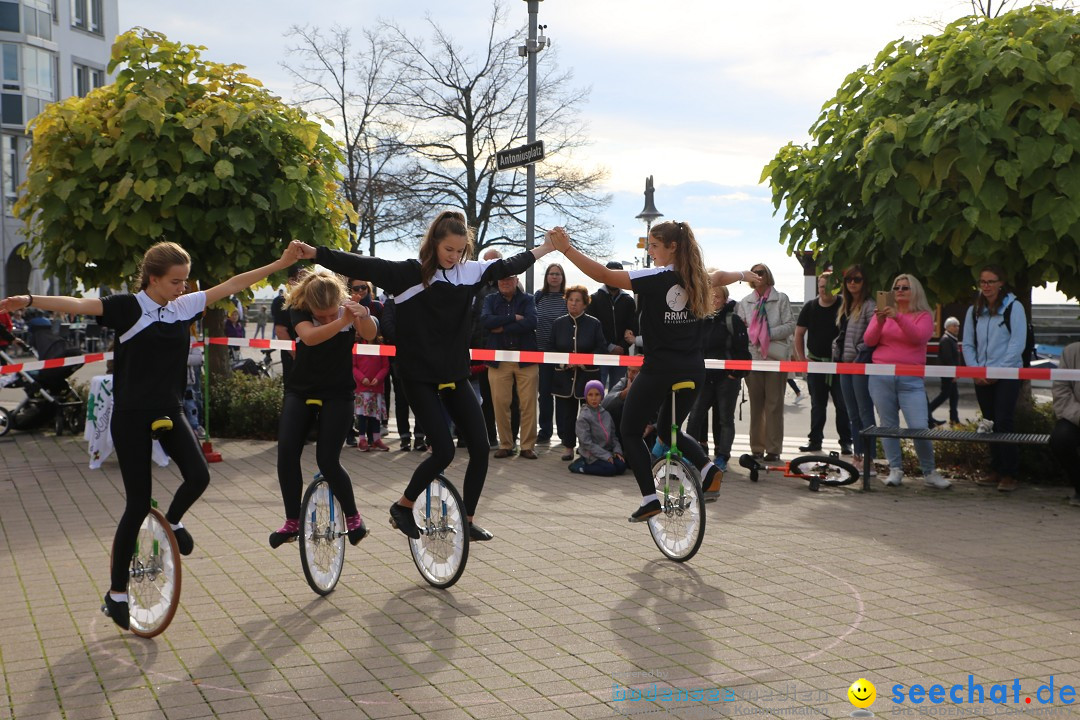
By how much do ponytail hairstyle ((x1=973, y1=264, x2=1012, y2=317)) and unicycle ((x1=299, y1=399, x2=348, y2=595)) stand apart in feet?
21.1

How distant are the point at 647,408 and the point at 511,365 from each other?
17.8 ft

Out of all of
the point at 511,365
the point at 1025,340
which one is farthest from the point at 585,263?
the point at 511,365

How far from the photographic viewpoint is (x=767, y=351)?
12.6 metres

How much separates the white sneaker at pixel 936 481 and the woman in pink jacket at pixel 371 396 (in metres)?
5.82

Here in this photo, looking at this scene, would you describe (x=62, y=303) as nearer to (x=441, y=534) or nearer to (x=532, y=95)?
(x=441, y=534)

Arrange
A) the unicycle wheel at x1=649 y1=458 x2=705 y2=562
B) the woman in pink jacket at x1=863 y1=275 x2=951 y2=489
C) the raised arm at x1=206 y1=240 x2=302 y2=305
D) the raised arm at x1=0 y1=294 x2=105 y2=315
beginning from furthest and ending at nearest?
the woman in pink jacket at x1=863 y1=275 x2=951 y2=489, the unicycle wheel at x1=649 y1=458 x2=705 y2=562, the raised arm at x1=206 y1=240 x2=302 y2=305, the raised arm at x1=0 y1=294 x2=105 y2=315

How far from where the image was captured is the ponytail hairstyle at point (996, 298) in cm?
1023

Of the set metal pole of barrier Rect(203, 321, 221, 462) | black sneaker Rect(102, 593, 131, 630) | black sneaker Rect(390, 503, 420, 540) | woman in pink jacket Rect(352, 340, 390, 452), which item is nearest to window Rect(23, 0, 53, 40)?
metal pole of barrier Rect(203, 321, 221, 462)

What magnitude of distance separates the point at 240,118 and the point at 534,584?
8442 mm

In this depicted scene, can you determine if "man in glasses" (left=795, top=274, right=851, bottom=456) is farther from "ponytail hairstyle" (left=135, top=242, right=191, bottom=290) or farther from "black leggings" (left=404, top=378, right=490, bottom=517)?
"ponytail hairstyle" (left=135, top=242, right=191, bottom=290)

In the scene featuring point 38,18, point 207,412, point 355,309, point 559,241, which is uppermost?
point 38,18

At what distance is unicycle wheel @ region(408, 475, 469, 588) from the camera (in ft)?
21.5

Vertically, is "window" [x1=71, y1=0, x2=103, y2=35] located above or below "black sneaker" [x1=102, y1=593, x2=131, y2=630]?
above

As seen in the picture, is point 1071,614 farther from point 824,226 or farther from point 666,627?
point 824,226
